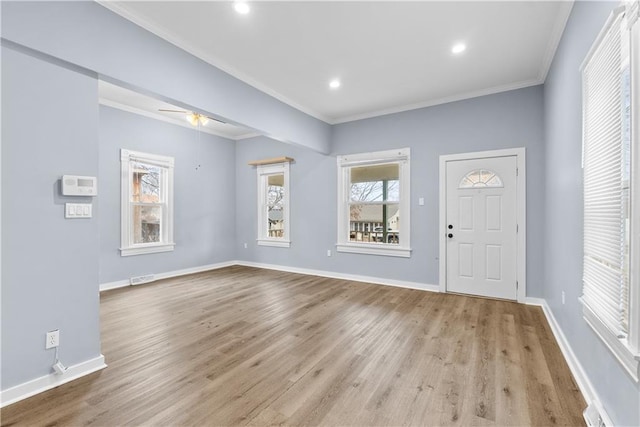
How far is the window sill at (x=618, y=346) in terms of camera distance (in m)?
1.22

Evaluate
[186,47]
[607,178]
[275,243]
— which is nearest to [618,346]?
[607,178]

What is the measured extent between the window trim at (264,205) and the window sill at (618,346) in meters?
4.93

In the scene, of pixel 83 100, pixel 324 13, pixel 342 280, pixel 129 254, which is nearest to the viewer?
pixel 83 100

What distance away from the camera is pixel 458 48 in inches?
120

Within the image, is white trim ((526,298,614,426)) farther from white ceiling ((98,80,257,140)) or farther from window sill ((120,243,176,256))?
window sill ((120,243,176,256))

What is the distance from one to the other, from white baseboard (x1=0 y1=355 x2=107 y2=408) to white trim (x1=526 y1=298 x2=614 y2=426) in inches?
132

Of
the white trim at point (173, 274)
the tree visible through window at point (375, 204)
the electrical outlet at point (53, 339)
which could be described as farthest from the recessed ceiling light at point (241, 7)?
the white trim at point (173, 274)

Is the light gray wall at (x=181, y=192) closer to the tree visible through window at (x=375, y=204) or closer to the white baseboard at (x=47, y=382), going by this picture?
the white baseboard at (x=47, y=382)

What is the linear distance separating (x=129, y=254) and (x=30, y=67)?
3.58 metres

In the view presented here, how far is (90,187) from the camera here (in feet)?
7.22

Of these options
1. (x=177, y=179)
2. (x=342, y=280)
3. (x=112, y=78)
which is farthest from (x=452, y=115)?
(x=177, y=179)

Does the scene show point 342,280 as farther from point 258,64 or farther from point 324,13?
point 324,13

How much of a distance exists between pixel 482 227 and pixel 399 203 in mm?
1284

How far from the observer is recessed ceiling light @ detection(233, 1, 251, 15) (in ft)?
7.82
